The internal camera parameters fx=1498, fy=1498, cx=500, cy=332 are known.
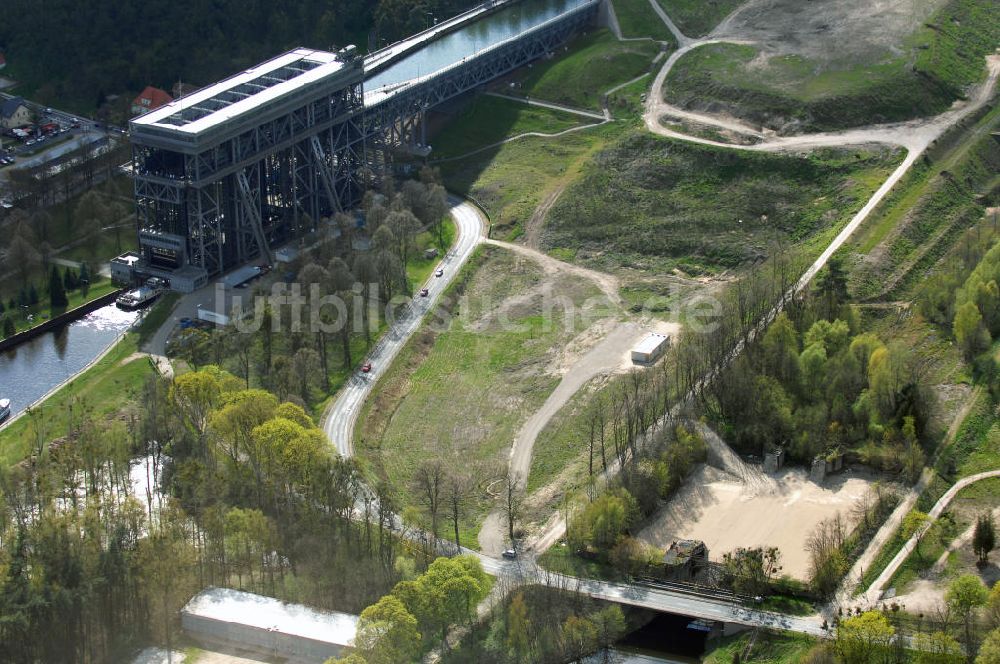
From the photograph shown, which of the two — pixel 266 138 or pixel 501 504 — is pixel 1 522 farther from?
pixel 266 138

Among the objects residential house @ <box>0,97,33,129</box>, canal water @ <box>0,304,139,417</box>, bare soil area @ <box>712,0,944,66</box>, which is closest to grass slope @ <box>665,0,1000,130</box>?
bare soil area @ <box>712,0,944,66</box>

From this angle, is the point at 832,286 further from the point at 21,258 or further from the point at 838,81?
the point at 21,258

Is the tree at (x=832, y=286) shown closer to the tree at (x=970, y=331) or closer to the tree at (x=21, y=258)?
the tree at (x=970, y=331)

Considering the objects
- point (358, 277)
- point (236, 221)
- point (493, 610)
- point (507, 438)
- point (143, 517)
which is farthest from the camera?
point (236, 221)

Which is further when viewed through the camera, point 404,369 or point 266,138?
point 266,138

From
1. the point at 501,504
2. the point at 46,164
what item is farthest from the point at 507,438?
the point at 46,164

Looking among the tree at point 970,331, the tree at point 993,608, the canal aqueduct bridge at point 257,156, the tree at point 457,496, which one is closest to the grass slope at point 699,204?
the canal aqueduct bridge at point 257,156

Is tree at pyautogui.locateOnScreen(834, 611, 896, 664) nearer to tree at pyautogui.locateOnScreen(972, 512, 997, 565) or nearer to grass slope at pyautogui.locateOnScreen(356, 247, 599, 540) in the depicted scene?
tree at pyautogui.locateOnScreen(972, 512, 997, 565)
